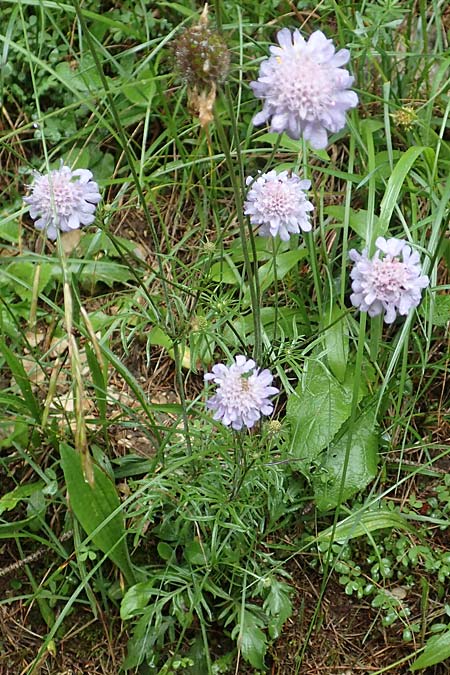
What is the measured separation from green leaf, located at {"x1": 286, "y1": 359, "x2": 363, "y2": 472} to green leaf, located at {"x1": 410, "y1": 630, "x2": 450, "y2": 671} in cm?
37

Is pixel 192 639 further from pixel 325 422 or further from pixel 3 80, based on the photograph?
pixel 3 80

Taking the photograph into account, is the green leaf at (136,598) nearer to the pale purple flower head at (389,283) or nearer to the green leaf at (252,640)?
the green leaf at (252,640)

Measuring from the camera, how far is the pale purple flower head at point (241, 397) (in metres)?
1.10

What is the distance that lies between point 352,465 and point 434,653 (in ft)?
1.16

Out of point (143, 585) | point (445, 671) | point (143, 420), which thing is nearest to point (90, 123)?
point (143, 420)

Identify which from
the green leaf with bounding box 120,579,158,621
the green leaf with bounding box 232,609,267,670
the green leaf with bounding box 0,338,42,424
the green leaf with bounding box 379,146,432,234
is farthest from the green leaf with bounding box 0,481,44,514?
the green leaf with bounding box 379,146,432,234

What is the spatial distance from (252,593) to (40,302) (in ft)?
2.74

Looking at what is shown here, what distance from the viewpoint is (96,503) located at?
1395mm

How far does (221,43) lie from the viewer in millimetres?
842

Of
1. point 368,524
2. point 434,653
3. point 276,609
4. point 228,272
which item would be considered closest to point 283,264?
point 228,272

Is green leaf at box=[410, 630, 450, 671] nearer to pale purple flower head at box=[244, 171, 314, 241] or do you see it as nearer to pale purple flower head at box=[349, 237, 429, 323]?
pale purple flower head at box=[349, 237, 429, 323]

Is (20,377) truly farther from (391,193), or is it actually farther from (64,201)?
(391,193)

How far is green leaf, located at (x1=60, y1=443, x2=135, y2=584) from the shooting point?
1.38 m

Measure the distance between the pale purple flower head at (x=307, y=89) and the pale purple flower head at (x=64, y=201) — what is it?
1.08ft
